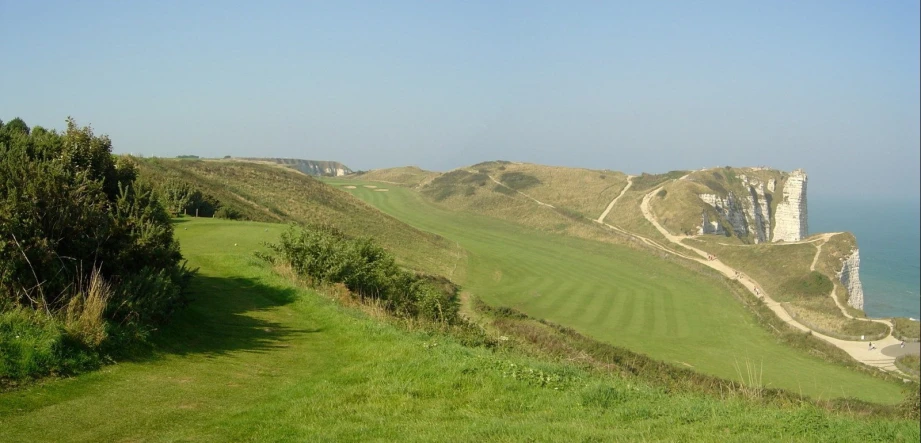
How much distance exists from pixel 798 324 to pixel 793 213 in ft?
198

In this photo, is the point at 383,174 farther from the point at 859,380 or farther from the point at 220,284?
the point at 220,284

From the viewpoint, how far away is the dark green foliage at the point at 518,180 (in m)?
101

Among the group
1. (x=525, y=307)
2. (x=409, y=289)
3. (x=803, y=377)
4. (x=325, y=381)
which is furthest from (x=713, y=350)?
(x=325, y=381)

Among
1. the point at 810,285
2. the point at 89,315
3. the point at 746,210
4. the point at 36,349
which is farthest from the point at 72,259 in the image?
the point at 746,210

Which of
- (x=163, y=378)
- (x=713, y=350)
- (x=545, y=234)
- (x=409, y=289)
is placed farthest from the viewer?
(x=545, y=234)

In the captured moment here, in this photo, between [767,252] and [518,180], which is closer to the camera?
[767,252]

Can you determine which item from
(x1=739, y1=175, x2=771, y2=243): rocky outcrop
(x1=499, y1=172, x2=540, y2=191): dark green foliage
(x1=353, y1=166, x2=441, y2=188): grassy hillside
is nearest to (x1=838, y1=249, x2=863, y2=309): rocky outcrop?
(x1=739, y1=175, x2=771, y2=243): rocky outcrop

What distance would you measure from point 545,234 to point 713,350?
4265 cm

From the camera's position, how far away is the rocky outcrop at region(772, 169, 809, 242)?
92500 millimetres

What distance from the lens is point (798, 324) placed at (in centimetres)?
4088

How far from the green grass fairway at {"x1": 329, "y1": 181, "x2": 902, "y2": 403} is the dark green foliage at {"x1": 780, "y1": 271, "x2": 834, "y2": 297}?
4.61m

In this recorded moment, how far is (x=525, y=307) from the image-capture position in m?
37.8

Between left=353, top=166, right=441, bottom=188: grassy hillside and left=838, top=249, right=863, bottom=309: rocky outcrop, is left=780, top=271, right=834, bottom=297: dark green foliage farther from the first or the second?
left=353, top=166, right=441, bottom=188: grassy hillside

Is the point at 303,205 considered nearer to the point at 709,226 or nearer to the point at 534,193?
the point at 709,226
